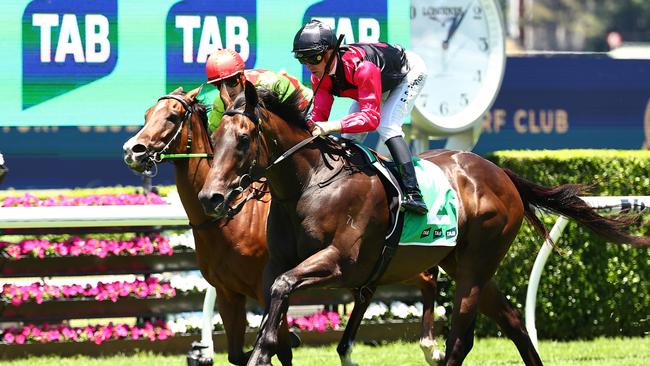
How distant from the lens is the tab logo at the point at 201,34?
24.2ft

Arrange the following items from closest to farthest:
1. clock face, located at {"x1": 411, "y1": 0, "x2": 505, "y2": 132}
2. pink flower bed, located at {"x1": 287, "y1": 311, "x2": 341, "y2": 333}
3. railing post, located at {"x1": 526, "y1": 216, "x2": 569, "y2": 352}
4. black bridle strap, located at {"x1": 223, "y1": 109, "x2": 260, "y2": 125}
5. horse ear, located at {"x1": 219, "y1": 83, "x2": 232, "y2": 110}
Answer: black bridle strap, located at {"x1": 223, "y1": 109, "x2": 260, "y2": 125} → horse ear, located at {"x1": 219, "y1": 83, "x2": 232, "y2": 110} → railing post, located at {"x1": 526, "y1": 216, "x2": 569, "y2": 352} → pink flower bed, located at {"x1": 287, "y1": 311, "x2": 341, "y2": 333} → clock face, located at {"x1": 411, "y1": 0, "x2": 505, "y2": 132}

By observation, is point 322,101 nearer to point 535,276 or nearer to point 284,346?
point 284,346

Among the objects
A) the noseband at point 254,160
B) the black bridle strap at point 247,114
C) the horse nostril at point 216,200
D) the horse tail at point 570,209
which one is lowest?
the horse tail at point 570,209

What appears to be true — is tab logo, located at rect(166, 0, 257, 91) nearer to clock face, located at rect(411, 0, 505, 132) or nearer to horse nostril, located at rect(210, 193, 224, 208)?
clock face, located at rect(411, 0, 505, 132)

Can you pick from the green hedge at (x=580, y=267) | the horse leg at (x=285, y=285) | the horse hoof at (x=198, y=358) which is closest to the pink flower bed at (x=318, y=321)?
the green hedge at (x=580, y=267)

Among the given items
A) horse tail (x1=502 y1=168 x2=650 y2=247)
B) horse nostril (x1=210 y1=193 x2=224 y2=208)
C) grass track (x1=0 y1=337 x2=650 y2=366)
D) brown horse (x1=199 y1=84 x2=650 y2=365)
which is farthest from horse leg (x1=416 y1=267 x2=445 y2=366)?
horse nostril (x1=210 y1=193 x2=224 y2=208)

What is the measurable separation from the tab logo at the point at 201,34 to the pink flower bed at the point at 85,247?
1.10 m

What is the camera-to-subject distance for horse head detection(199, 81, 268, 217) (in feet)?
14.1

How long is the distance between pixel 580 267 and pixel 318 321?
1.68 meters

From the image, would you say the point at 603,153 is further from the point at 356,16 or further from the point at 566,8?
the point at 566,8

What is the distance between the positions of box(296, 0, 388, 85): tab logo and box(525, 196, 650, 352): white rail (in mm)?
1935

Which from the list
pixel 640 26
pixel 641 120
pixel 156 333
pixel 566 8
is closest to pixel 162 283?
pixel 156 333

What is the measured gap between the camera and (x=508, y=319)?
5.60 meters

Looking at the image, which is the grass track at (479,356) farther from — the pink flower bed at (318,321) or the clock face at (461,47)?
the clock face at (461,47)
